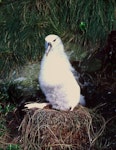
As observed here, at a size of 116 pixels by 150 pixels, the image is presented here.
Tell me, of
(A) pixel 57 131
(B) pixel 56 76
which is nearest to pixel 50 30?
(B) pixel 56 76

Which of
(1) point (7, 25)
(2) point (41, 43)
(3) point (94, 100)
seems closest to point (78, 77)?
(3) point (94, 100)

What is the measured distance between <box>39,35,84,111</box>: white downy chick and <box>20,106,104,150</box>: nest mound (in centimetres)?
14

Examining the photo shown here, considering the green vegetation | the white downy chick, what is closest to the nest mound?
the white downy chick

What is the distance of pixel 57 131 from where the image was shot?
15.3 feet

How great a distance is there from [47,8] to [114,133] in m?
1.72

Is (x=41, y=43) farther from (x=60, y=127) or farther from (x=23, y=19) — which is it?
(x=60, y=127)

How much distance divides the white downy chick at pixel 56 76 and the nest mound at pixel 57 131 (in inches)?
5.4

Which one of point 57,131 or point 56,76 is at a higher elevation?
point 56,76

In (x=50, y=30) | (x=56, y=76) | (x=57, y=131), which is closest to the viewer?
(x=56, y=76)

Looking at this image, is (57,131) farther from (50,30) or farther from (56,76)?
(50,30)

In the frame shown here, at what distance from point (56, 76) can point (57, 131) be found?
1.57 ft

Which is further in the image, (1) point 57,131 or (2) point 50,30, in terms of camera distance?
(2) point 50,30

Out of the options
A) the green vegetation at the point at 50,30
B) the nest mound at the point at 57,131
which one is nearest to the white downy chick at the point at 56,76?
A: the nest mound at the point at 57,131

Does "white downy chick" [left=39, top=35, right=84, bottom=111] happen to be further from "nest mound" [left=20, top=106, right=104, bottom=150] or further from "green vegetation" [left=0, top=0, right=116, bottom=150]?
"green vegetation" [left=0, top=0, right=116, bottom=150]
